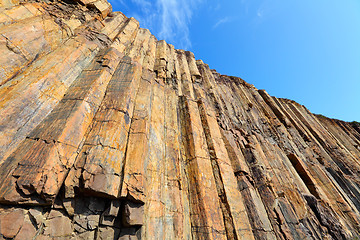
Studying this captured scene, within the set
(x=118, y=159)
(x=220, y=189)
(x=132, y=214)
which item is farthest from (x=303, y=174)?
(x=118, y=159)

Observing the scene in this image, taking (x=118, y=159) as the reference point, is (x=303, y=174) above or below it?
above

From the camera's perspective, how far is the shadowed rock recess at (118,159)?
280cm

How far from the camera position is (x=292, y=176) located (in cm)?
752

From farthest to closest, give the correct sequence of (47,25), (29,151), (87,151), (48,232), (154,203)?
A: (47,25), (154,203), (87,151), (29,151), (48,232)

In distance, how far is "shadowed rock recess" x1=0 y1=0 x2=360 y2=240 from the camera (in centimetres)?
280

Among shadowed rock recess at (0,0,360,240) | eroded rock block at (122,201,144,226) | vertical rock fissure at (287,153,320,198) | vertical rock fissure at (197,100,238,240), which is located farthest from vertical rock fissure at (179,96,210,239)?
vertical rock fissure at (287,153,320,198)

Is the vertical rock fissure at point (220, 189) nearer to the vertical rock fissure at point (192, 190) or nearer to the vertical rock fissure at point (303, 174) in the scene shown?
the vertical rock fissure at point (192, 190)

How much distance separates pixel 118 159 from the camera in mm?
3543

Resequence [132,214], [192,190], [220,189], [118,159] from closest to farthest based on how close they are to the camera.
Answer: [132,214] → [118,159] → [192,190] → [220,189]

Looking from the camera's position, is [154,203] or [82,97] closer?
[154,203]

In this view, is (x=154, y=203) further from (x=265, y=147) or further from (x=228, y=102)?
(x=228, y=102)

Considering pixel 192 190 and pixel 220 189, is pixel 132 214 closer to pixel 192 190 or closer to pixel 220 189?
pixel 192 190

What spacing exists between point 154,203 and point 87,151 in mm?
1939

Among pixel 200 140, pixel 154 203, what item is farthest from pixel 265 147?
pixel 154 203
